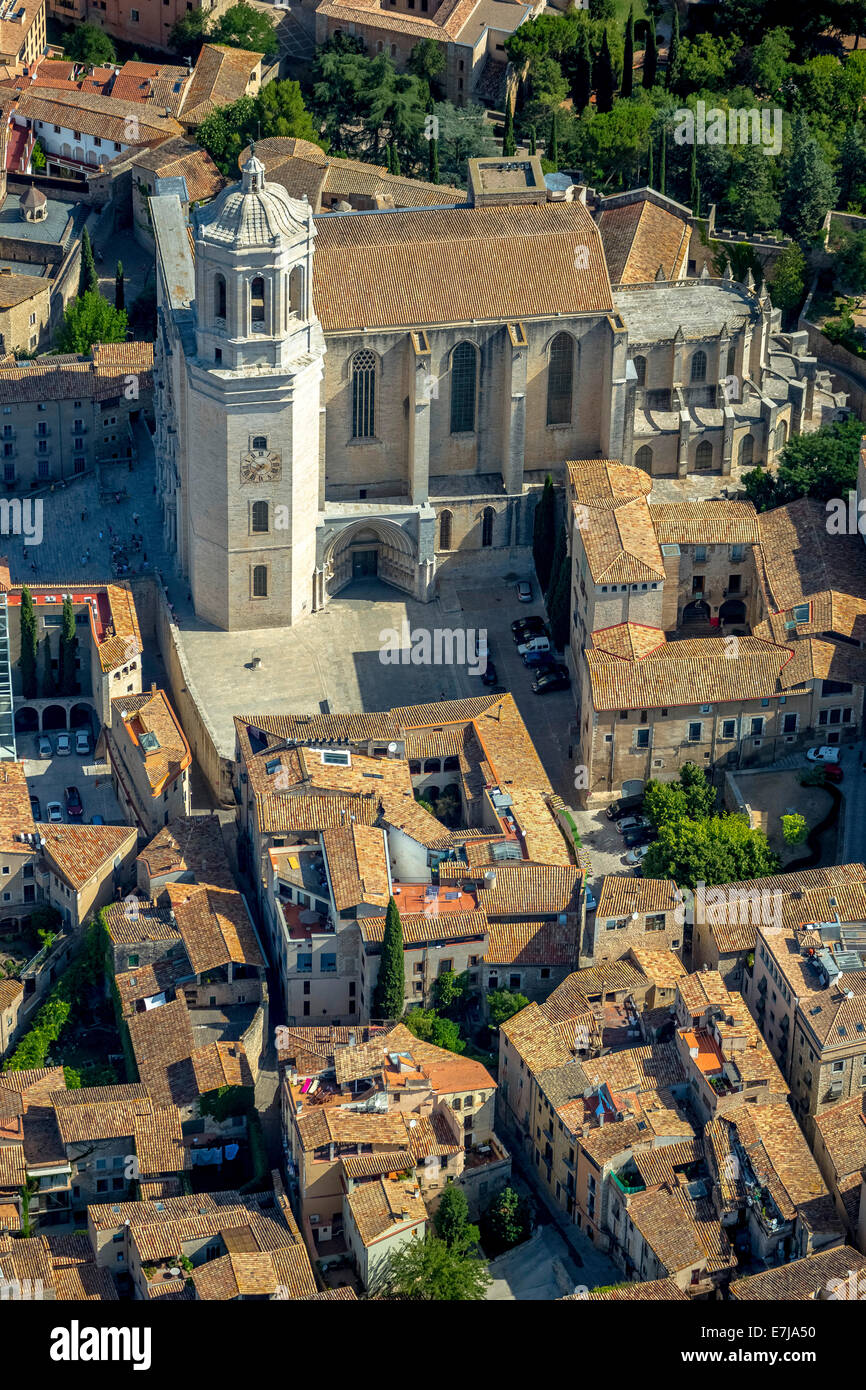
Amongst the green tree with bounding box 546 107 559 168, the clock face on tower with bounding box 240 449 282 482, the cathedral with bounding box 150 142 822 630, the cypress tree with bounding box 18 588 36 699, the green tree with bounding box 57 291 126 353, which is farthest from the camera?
the green tree with bounding box 546 107 559 168

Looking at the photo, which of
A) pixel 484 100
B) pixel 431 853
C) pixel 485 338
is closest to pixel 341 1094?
pixel 431 853

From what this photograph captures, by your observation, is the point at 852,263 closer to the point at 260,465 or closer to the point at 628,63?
the point at 628,63

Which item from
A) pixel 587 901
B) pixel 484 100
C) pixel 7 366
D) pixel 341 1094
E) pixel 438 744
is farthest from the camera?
pixel 484 100

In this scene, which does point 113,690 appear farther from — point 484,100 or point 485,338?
point 484,100

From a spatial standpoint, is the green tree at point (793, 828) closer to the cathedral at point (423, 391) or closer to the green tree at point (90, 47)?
the cathedral at point (423, 391)

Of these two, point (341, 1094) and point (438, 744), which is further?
point (438, 744)

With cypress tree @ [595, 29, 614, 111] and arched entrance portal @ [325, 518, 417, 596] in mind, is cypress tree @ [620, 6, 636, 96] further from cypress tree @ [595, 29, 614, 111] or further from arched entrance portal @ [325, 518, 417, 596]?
arched entrance portal @ [325, 518, 417, 596]

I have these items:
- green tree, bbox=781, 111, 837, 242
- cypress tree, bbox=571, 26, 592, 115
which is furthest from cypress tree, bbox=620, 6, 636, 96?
green tree, bbox=781, 111, 837, 242

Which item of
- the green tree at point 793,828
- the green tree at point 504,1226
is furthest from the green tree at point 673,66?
the green tree at point 504,1226
